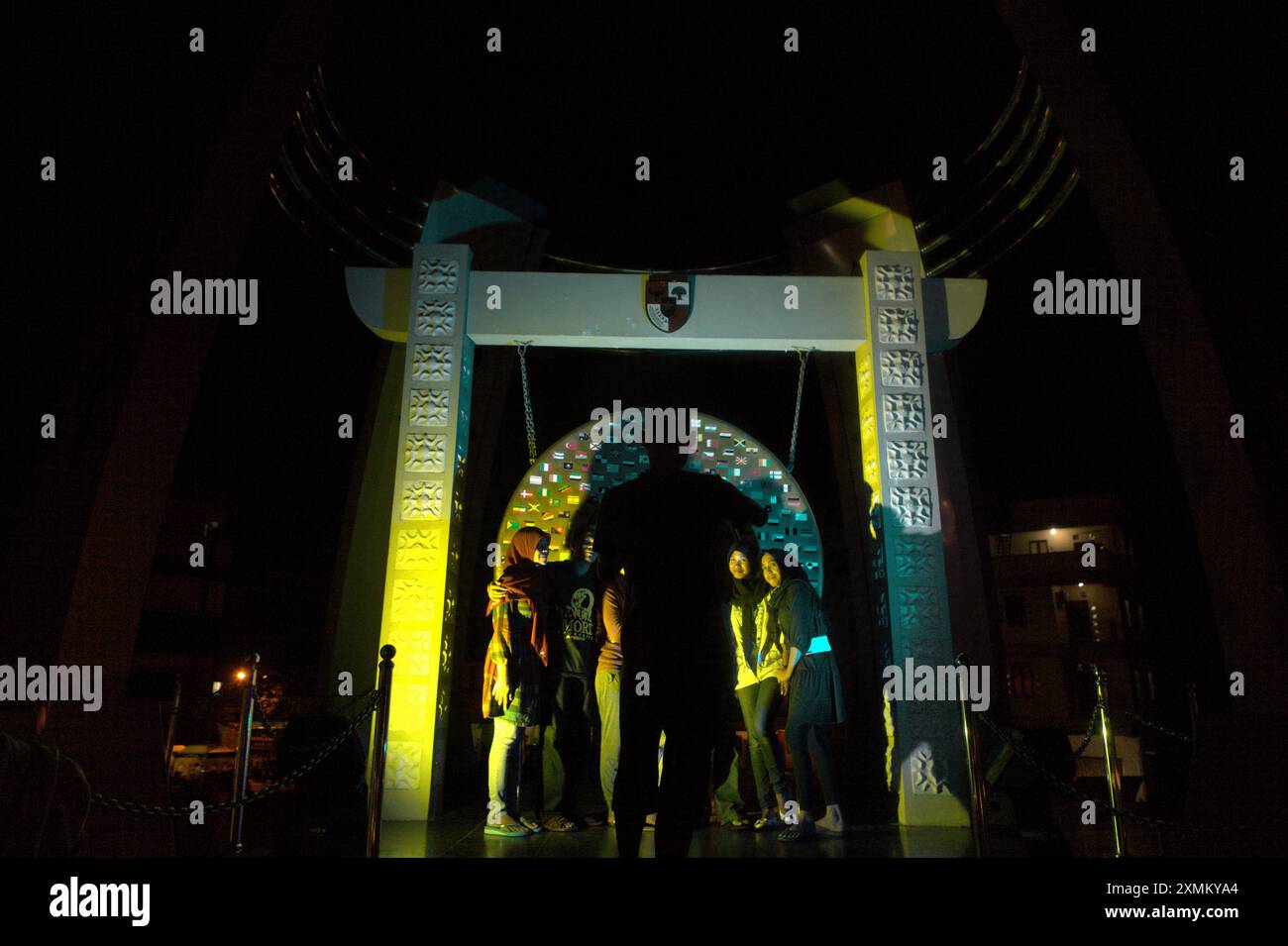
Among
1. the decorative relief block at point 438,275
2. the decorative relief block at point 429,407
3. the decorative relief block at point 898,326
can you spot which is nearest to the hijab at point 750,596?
the decorative relief block at point 898,326

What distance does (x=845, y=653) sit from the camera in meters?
9.35

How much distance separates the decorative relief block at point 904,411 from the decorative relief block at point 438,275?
12.0 feet

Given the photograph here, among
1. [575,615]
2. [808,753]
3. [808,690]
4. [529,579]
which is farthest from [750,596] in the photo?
[529,579]

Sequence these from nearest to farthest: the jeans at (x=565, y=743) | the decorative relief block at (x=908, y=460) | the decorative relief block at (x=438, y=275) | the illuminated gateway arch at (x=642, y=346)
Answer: the jeans at (x=565, y=743) → the illuminated gateway arch at (x=642, y=346) → the decorative relief block at (x=908, y=460) → the decorative relief block at (x=438, y=275)

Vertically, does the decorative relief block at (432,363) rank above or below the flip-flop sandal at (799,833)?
above

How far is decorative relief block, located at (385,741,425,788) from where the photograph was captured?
19.9ft

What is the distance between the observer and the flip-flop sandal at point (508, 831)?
520 cm

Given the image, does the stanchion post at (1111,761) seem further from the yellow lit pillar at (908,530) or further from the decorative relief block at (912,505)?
the decorative relief block at (912,505)

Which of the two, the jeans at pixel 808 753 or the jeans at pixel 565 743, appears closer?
the jeans at pixel 808 753

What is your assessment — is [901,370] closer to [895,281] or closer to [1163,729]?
[895,281]

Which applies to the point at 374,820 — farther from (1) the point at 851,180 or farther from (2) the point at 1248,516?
(1) the point at 851,180

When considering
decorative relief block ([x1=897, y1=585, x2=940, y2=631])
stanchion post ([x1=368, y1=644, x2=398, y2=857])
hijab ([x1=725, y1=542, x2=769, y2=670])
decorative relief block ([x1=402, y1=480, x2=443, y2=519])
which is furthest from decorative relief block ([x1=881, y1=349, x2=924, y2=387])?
stanchion post ([x1=368, y1=644, x2=398, y2=857])

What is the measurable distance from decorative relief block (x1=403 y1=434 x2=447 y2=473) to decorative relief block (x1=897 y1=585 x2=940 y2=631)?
372cm
